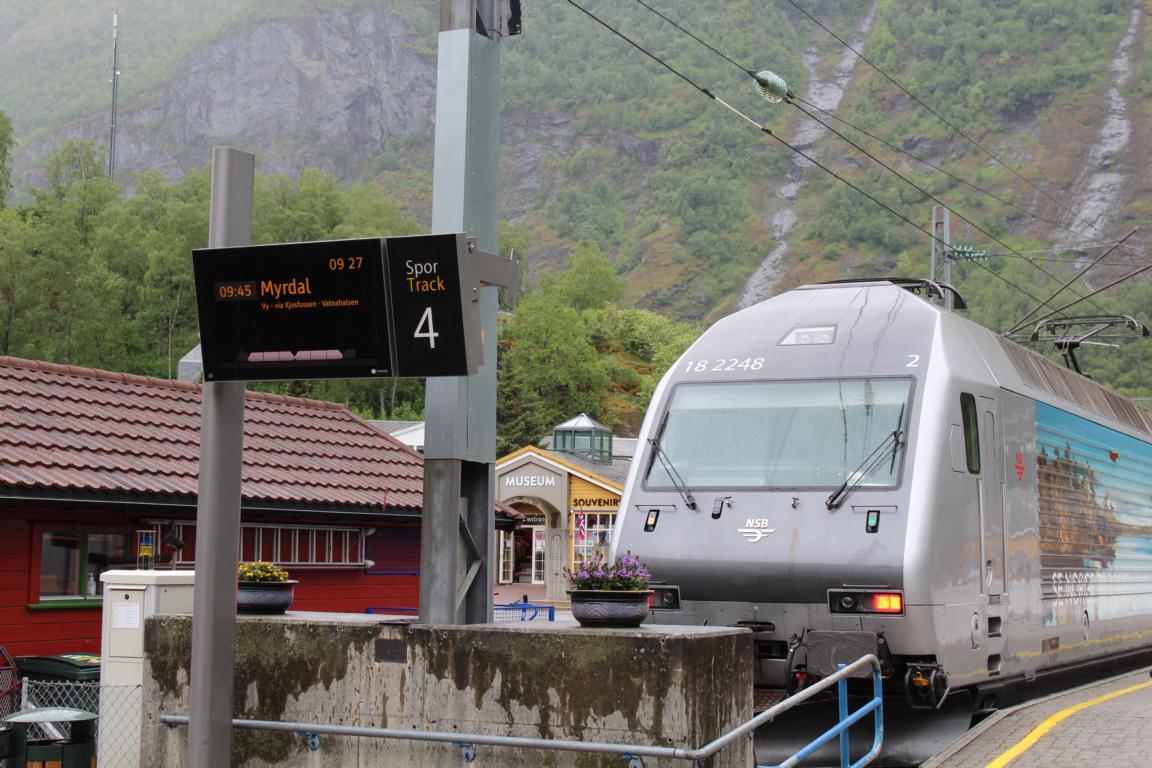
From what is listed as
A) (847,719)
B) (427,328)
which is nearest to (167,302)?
(847,719)

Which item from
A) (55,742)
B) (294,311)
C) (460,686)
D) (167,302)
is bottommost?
(55,742)

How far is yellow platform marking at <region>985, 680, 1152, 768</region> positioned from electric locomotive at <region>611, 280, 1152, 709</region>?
53cm

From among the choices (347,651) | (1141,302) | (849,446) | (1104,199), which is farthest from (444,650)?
(1104,199)

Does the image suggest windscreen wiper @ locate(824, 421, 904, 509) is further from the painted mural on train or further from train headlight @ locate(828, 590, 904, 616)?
the painted mural on train

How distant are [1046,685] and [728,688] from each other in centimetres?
811

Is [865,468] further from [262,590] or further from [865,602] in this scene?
[262,590]

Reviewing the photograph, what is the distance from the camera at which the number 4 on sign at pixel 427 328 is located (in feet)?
24.1

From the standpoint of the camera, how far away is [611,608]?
7.94 m

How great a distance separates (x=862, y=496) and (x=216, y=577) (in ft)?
17.4

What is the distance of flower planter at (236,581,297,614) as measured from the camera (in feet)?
29.6

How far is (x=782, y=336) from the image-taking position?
12375 millimetres

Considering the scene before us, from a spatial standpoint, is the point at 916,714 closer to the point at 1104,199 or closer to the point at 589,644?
the point at 589,644

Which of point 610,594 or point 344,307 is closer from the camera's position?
point 344,307

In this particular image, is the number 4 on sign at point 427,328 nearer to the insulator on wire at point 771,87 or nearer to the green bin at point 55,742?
the green bin at point 55,742
